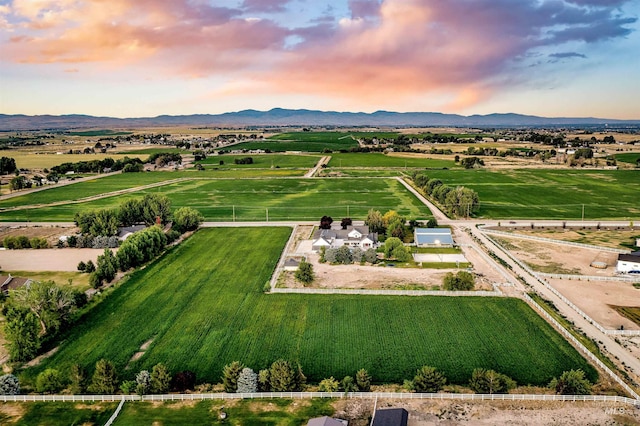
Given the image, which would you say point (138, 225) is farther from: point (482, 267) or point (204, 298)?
point (482, 267)

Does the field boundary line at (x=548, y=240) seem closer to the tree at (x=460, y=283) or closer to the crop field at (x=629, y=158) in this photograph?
the tree at (x=460, y=283)

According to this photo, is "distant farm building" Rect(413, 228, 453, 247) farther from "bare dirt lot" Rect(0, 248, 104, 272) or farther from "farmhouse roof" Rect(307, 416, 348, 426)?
"bare dirt lot" Rect(0, 248, 104, 272)

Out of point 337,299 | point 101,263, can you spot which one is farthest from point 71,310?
point 337,299

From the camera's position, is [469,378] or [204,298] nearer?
[469,378]

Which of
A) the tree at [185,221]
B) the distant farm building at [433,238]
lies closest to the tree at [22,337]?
the tree at [185,221]

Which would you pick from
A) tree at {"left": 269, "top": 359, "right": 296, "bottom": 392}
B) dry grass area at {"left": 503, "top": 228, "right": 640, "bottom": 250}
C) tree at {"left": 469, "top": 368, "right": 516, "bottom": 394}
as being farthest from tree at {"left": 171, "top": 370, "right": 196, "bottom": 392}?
dry grass area at {"left": 503, "top": 228, "right": 640, "bottom": 250}
